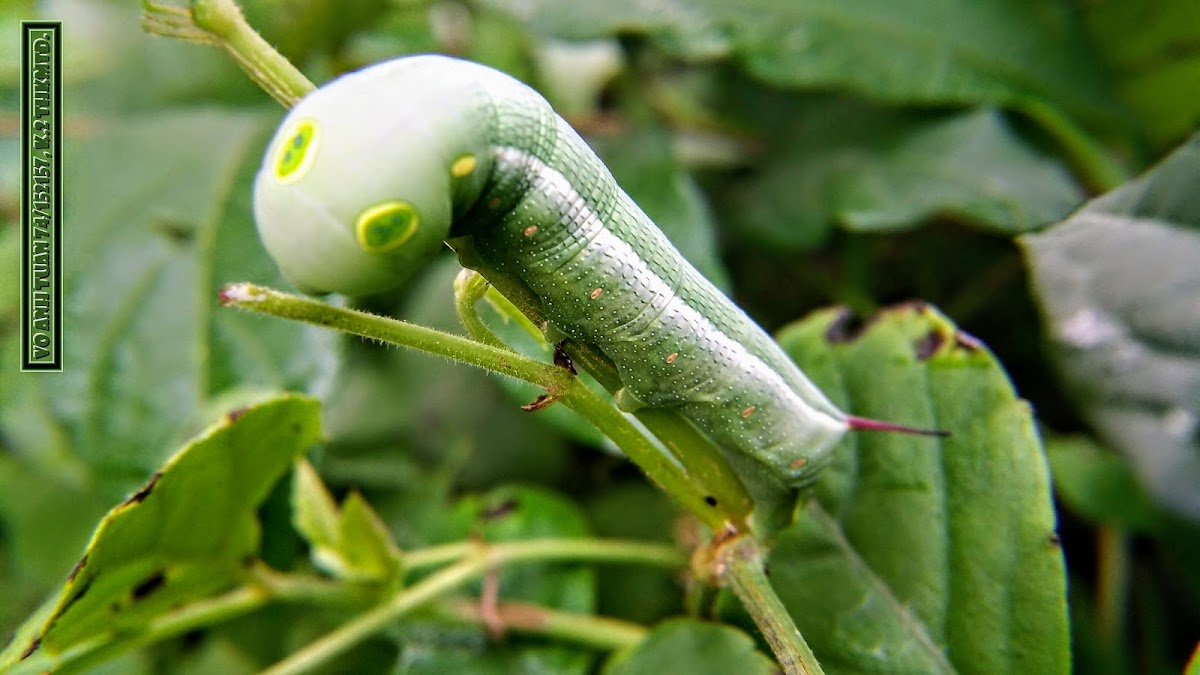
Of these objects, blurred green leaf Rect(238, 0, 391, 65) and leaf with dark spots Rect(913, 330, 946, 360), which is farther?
blurred green leaf Rect(238, 0, 391, 65)

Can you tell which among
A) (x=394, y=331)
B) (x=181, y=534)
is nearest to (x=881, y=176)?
(x=394, y=331)

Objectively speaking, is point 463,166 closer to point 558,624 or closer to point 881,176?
point 558,624

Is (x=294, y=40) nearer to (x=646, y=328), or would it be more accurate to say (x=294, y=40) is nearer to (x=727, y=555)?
(x=646, y=328)

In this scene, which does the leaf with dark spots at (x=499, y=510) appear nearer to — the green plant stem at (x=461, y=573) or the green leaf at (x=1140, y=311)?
the green plant stem at (x=461, y=573)

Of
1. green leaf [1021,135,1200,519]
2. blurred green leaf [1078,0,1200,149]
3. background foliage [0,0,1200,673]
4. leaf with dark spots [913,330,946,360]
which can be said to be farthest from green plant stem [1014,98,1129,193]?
leaf with dark spots [913,330,946,360]

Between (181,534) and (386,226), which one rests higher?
(386,226)

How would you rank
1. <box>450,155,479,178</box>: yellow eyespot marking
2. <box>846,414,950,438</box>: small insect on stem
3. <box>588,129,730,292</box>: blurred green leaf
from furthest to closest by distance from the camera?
<box>588,129,730,292</box>: blurred green leaf → <box>846,414,950,438</box>: small insect on stem → <box>450,155,479,178</box>: yellow eyespot marking

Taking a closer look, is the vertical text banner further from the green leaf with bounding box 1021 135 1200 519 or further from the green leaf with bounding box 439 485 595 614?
the green leaf with bounding box 1021 135 1200 519
